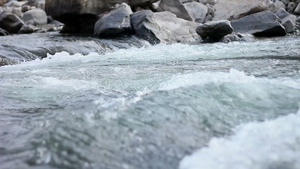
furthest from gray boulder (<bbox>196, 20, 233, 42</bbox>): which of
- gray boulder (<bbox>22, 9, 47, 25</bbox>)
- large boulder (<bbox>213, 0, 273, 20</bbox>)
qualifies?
gray boulder (<bbox>22, 9, 47, 25</bbox>)

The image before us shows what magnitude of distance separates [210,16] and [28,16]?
27.6 ft

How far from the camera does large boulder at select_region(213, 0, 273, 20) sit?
12.1 metres

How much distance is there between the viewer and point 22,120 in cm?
A: 232

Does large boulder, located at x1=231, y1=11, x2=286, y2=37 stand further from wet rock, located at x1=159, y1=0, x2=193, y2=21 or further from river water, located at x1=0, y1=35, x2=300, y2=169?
river water, located at x1=0, y1=35, x2=300, y2=169

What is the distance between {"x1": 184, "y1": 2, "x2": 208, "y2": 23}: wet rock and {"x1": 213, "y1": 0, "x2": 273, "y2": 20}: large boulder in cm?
49

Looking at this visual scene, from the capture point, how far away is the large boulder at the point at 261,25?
9.81 metres

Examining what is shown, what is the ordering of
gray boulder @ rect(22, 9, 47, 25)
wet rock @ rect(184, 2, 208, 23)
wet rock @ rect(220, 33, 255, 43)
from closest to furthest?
wet rock @ rect(220, 33, 255, 43) < wet rock @ rect(184, 2, 208, 23) < gray boulder @ rect(22, 9, 47, 25)

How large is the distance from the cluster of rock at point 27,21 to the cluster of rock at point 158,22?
202 cm

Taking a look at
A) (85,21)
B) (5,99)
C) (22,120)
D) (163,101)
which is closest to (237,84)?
(163,101)

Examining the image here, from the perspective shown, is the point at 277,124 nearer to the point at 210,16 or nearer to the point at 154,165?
the point at 154,165

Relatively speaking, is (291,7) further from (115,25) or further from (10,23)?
(10,23)

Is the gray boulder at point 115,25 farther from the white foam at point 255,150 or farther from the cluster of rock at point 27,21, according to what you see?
the white foam at point 255,150

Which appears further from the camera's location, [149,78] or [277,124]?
[149,78]

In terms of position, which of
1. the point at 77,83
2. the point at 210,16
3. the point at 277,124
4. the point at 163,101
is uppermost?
the point at 277,124
